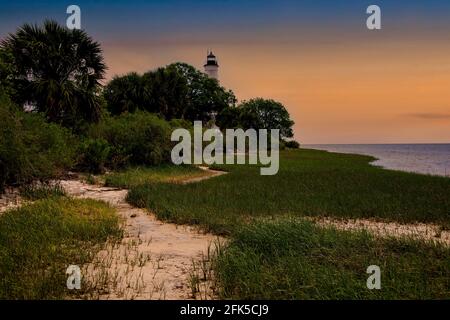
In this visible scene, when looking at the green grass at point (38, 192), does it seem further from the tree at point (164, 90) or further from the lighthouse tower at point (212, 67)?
the lighthouse tower at point (212, 67)

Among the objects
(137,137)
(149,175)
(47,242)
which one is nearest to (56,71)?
(137,137)

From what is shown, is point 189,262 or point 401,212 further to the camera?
point 401,212

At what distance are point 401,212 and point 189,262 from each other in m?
7.97

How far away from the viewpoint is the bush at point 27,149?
14.8 m

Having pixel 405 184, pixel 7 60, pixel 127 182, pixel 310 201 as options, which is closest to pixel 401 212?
pixel 310 201

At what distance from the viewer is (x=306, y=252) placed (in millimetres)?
8000

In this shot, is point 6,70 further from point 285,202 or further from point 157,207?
point 285,202

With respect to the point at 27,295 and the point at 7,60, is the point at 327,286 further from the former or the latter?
the point at 7,60

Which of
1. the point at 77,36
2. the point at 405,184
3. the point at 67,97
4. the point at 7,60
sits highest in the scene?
the point at 77,36

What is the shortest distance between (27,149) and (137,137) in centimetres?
1259

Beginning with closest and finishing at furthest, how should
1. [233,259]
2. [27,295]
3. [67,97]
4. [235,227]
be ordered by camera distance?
1. [27,295]
2. [233,259]
3. [235,227]
4. [67,97]

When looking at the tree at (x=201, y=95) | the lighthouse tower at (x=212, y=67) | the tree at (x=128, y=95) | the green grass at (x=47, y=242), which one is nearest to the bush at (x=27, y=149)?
the green grass at (x=47, y=242)

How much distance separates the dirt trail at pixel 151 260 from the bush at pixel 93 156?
11.2 meters

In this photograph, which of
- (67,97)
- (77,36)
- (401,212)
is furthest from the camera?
(77,36)
